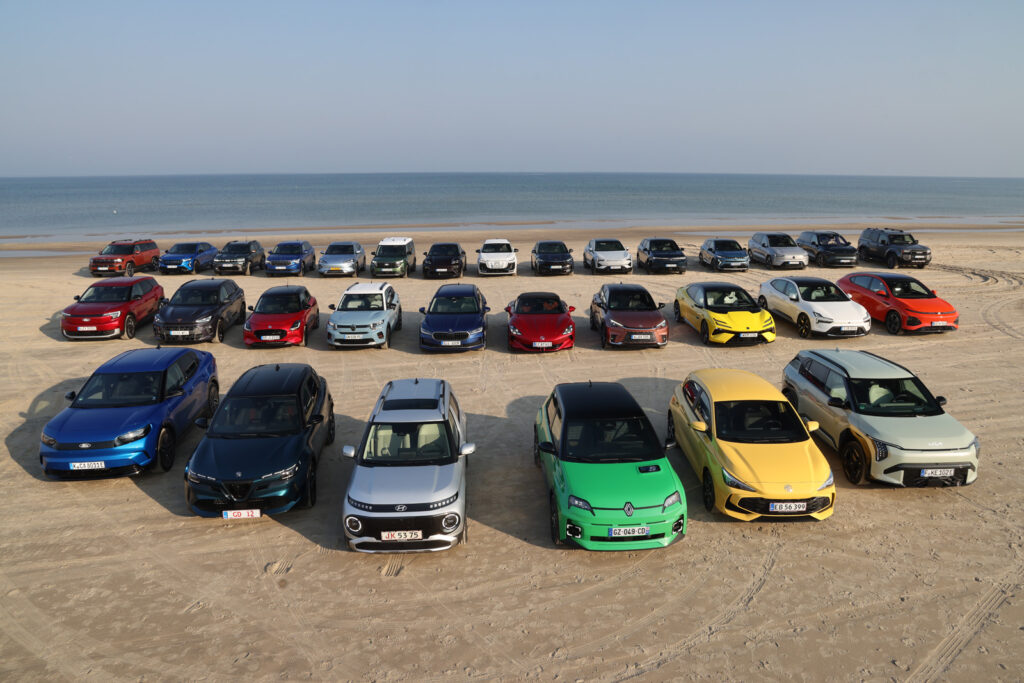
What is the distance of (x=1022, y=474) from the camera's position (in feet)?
30.9

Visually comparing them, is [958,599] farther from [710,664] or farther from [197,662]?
[197,662]

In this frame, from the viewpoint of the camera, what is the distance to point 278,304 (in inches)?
672

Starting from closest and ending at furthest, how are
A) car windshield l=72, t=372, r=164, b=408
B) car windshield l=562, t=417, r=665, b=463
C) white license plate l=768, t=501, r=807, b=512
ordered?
1. white license plate l=768, t=501, r=807, b=512
2. car windshield l=562, t=417, r=665, b=463
3. car windshield l=72, t=372, r=164, b=408

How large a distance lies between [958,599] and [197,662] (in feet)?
26.9

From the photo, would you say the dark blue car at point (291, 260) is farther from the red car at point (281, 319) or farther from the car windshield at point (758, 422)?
the car windshield at point (758, 422)

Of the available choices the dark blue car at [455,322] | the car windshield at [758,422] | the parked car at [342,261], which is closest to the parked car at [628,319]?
the dark blue car at [455,322]

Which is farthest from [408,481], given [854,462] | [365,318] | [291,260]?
[291,260]

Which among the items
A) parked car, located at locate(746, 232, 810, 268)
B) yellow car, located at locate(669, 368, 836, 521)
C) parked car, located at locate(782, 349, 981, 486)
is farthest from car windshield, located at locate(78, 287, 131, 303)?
parked car, located at locate(746, 232, 810, 268)

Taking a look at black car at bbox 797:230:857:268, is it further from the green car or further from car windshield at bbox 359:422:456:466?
car windshield at bbox 359:422:456:466

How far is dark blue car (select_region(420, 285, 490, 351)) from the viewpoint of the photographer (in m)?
15.7

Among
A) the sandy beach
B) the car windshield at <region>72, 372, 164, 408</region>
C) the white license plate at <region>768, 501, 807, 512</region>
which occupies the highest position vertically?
the car windshield at <region>72, 372, 164, 408</region>

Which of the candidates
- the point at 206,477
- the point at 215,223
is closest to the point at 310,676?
the point at 206,477

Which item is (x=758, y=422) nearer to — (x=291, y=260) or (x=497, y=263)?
(x=497, y=263)

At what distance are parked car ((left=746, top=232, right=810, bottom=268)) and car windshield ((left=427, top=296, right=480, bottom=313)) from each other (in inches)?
677
